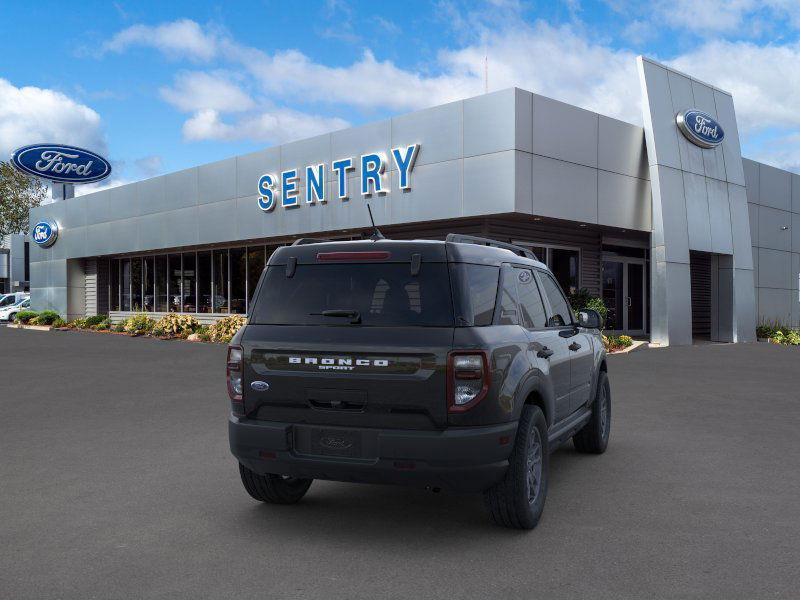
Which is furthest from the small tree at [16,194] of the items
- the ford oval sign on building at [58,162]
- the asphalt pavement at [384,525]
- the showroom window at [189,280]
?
the asphalt pavement at [384,525]

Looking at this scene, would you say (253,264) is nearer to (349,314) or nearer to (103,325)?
(103,325)

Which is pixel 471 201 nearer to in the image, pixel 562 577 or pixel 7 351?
pixel 7 351

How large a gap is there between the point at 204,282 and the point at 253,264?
3460 mm

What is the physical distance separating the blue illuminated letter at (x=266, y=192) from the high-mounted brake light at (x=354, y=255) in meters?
18.8

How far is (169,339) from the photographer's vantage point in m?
25.0

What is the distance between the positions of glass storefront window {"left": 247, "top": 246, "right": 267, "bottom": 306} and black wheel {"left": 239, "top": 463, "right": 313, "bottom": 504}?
21.3m

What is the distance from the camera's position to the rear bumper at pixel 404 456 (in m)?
4.36

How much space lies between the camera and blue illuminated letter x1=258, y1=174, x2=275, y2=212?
23281mm

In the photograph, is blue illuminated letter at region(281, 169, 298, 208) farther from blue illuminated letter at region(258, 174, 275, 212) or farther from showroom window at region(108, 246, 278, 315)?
showroom window at region(108, 246, 278, 315)

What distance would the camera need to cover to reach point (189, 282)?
30000 millimetres

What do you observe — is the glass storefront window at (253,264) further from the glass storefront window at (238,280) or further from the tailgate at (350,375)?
the tailgate at (350,375)

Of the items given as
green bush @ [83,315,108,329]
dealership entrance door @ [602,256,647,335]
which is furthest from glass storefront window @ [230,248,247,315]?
dealership entrance door @ [602,256,647,335]

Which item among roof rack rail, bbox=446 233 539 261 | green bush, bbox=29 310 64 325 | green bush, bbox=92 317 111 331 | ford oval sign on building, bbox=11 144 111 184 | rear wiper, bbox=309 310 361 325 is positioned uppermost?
ford oval sign on building, bbox=11 144 111 184

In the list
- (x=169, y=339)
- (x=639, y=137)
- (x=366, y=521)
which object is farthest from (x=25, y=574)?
(x=169, y=339)
